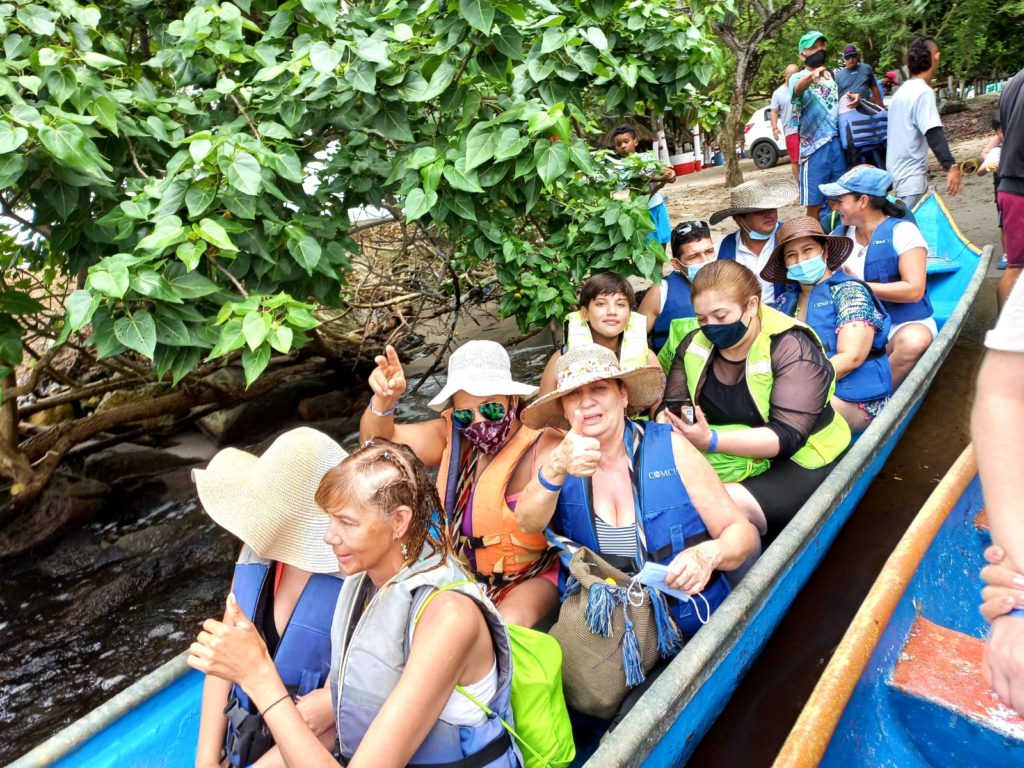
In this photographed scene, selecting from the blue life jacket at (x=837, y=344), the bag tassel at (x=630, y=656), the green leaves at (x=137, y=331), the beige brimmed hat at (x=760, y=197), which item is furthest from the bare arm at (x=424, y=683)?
the beige brimmed hat at (x=760, y=197)

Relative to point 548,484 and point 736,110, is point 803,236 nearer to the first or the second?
point 548,484

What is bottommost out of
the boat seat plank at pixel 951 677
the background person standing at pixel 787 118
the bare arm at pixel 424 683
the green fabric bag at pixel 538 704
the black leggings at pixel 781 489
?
the boat seat plank at pixel 951 677

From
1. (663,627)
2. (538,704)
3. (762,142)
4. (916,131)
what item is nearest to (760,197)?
(916,131)

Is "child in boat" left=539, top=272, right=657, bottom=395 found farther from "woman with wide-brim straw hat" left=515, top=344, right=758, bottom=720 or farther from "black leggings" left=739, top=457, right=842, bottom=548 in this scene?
"woman with wide-brim straw hat" left=515, top=344, right=758, bottom=720

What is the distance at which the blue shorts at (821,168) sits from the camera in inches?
262

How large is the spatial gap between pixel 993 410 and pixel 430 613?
1173 millimetres

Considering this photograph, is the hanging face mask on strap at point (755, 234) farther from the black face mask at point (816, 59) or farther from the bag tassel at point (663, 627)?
the bag tassel at point (663, 627)

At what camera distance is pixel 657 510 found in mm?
2279

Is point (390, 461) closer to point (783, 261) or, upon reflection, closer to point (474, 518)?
point (474, 518)

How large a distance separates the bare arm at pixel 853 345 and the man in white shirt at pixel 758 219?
825mm

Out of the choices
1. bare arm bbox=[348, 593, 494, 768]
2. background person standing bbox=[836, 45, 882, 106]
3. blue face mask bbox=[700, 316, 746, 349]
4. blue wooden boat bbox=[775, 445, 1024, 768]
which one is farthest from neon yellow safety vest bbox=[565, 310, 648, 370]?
background person standing bbox=[836, 45, 882, 106]

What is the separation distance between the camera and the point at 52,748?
2.17 meters

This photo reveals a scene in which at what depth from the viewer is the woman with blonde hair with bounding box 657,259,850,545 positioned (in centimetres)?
295

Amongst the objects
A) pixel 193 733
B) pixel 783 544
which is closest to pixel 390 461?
pixel 193 733
